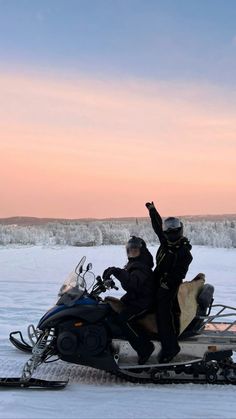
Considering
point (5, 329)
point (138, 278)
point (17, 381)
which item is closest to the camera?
point (17, 381)

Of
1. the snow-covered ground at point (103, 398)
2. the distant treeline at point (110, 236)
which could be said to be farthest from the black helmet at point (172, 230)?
the distant treeline at point (110, 236)

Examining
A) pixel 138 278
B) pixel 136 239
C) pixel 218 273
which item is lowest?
pixel 218 273

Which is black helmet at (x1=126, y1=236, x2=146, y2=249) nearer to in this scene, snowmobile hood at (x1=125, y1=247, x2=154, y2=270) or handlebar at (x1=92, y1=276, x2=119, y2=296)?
snowmobile hood at (x1=125, y1=247, x2=154, y2=270)

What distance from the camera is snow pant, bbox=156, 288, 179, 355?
17.1ft

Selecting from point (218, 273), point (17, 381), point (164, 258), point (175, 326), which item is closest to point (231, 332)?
point (175, 326)

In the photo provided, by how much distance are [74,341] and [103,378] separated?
576 mm

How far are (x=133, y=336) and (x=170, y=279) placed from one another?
27.5 inches

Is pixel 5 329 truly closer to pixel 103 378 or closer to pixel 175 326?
pixel 103 378

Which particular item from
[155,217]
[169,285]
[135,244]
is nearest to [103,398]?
[169,285]

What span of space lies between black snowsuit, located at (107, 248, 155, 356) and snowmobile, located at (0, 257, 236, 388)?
87 mm

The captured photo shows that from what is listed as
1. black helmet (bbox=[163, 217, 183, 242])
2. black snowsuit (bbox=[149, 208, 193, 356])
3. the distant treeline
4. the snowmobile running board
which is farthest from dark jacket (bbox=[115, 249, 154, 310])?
the distant treeline

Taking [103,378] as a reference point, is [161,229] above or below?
above

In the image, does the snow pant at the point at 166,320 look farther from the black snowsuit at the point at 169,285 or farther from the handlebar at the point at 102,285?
the handlebar at the point at 102,285

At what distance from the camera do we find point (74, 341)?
206 inches
